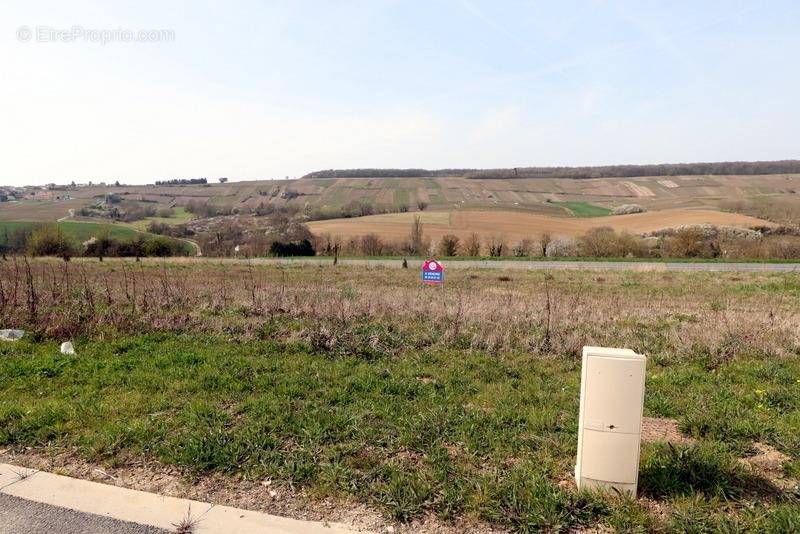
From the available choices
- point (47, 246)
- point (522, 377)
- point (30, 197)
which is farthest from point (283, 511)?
point (30, 197)

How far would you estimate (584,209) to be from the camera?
73.8m

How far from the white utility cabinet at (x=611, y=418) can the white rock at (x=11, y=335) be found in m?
Answer: 8.26

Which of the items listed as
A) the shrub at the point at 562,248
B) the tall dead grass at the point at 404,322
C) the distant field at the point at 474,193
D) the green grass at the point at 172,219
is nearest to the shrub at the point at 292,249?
the shrub at the point at 562,248

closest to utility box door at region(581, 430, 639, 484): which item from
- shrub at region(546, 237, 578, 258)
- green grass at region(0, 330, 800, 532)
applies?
green grass at region(0, 330, 800, 532)

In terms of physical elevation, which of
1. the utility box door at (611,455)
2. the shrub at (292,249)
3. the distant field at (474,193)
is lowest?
the shrub at (292,249)

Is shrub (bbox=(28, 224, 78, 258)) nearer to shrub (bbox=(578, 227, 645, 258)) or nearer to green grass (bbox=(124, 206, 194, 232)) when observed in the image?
green grass (bbox=(124, 206, 194, 232))

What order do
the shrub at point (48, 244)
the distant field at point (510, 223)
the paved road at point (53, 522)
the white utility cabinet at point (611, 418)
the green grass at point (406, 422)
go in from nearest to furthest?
the paved road at point (53, 522) < the white utility cabinet at point (611, 418) < the green grass at point (406, 422) < the shrub at point (48, 244) < the distant field at point (510, 223)

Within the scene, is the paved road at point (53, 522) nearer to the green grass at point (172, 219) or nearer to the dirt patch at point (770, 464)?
the dirt patch at point (770, 464)

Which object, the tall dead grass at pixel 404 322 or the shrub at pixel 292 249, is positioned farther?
the shrub at pixel 292 249

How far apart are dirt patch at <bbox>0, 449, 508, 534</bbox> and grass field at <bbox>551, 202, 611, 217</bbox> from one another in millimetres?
71014

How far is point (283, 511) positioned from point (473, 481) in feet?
4.43

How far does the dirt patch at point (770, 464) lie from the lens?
11.6 feet

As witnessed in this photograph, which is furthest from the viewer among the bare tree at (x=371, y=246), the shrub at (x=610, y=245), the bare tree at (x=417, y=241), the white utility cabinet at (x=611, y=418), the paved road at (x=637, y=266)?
the bare tree at (x=371, y=246)

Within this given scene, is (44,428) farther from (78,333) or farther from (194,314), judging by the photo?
(194,314)
